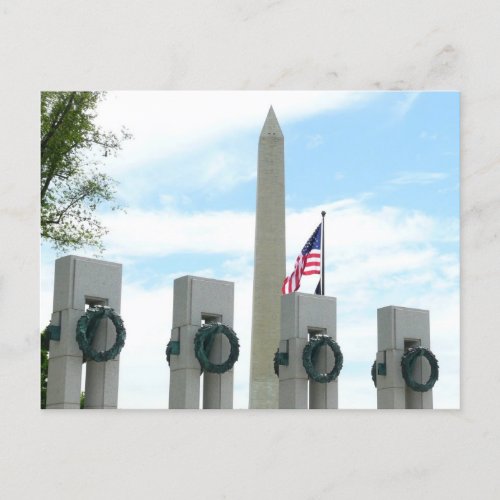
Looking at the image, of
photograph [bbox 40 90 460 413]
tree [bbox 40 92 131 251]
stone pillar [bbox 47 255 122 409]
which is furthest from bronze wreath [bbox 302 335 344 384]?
tree [bbox 40 92 131 251]

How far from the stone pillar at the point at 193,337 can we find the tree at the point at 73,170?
33.3 inches

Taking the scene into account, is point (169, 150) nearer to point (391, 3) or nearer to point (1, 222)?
point (1, 222)

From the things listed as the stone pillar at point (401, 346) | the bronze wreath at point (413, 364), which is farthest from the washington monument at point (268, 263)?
the bronze wreath at point (413, 364)

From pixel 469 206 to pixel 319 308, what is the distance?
1463mm

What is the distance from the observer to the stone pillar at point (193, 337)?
614 centimetres

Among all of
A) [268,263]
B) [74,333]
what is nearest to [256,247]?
[268,263]

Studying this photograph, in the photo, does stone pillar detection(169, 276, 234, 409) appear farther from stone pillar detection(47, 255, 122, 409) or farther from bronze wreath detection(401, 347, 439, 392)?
bronze wreath detection(401, 347, 439, 392)

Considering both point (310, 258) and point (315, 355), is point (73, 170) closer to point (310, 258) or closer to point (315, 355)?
point (310, 258)

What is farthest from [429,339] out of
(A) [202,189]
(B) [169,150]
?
(B) [169,150]

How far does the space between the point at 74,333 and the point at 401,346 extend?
270cm

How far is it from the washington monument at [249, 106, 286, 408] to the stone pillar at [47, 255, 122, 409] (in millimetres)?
1106

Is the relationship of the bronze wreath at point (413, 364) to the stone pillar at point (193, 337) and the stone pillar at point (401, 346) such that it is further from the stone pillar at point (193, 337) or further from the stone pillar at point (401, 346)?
the stone pillar at point (193, 337)

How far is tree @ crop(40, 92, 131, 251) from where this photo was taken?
20.8ft

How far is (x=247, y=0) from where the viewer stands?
6090mm
